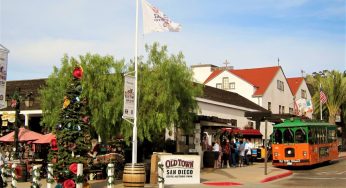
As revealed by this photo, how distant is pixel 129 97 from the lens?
17828 mm

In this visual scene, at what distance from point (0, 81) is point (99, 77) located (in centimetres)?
1287

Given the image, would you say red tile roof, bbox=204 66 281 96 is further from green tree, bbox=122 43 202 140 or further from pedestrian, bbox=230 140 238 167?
green tree, bbox=122 43 202 140

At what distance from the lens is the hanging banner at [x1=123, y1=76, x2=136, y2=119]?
17.7 metres

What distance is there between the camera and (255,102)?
5194 centimetres

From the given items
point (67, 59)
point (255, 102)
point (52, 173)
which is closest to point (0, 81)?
point (52, 173)

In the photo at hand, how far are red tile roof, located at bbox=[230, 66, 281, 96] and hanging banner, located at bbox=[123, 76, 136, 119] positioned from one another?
35.2 meters

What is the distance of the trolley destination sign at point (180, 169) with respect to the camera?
61.7ft

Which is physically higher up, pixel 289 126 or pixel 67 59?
pixel 67 59

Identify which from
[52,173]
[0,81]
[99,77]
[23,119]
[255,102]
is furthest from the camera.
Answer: [255,102]

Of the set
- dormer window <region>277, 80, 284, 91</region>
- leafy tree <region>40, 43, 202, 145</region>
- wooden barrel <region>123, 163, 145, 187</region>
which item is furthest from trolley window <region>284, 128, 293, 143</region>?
dormer window <region>277, 80, 284, 91</region>

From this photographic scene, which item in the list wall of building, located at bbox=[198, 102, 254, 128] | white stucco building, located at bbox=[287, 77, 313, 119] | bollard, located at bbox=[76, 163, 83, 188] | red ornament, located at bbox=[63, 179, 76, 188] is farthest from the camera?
white stucco building, located at bbox=[287, 77, 313, 119]

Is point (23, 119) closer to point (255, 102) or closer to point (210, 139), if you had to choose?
point (210, 139)

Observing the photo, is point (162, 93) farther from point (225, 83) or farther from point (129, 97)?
point (225, 83)

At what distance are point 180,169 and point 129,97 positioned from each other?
3.67 m
